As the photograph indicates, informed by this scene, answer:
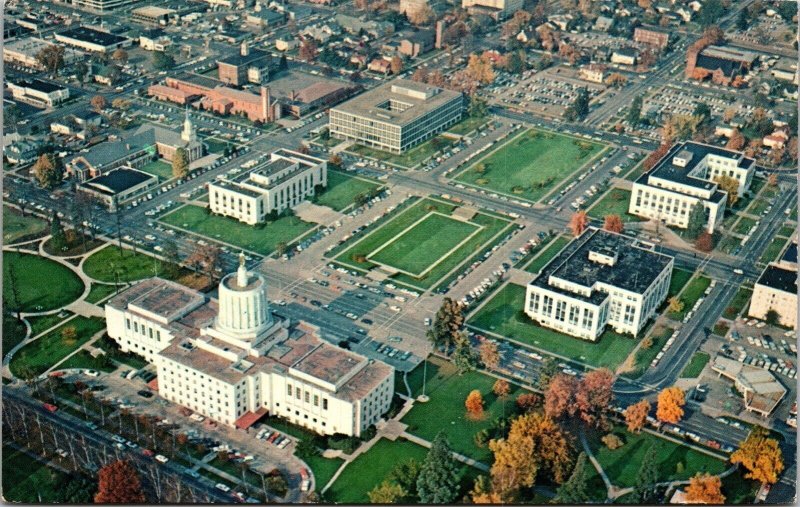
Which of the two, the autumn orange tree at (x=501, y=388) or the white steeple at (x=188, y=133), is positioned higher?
the white steeple at (x=188, y=133)

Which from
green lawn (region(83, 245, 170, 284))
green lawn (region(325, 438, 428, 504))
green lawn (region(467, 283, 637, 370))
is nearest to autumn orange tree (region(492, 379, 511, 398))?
green lawn (region(467, 283, 637, 370))

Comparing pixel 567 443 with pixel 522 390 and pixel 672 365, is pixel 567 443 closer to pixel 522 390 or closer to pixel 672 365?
pixel 522 390

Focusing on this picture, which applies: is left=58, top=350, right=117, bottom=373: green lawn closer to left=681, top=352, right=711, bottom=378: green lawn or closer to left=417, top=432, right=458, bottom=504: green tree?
left=417, top=432, right=458, bottom=504: green tree

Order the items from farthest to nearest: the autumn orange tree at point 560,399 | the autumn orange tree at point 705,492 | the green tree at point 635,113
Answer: the green tree at point 635,113
the autumn orange tree at point 560,399
the autumn orange tree at point 705,492

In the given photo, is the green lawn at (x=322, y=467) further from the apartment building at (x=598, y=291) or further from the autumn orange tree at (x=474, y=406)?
the apartment building at (x=598, y=291)

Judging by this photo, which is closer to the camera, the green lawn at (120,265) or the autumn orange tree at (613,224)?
the green lawn at (120,265)

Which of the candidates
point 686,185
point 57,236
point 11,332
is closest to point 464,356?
point 11,332

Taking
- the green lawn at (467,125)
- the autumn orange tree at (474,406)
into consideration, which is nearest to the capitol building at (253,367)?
the autumn orange tree at (474,406)
